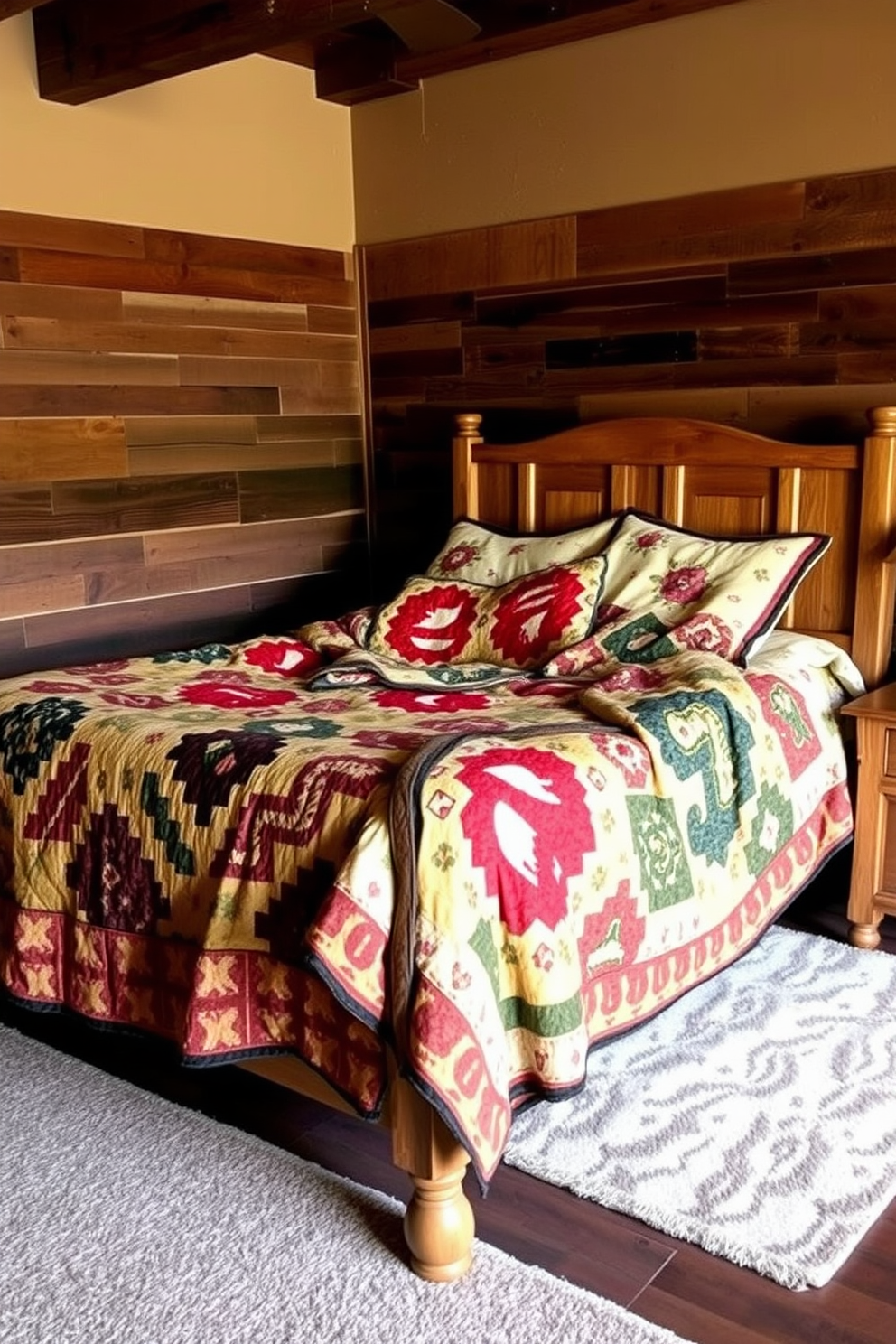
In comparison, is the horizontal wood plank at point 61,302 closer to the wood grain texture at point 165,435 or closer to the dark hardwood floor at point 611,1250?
the wood grain texture at point 165,435

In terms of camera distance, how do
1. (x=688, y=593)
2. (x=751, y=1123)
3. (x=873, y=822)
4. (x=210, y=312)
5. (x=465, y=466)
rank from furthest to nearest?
1. (x=465, y=466)
2. (x=210, y=312)
3. (x=688, y=593)
4. (x=873, y=822)
5. (x=751, y=1123)

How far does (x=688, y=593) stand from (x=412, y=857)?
1.59m

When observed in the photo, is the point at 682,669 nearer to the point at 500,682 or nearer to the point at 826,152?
the point at 500,682

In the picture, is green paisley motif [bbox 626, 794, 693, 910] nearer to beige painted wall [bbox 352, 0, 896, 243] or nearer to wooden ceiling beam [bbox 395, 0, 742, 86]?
beige painted wall [bbox 352, 0, 896, 243]

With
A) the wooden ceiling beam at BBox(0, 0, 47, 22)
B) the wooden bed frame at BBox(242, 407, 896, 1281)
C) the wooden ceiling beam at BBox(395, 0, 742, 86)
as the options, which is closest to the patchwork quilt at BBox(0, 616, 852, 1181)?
the wooden bed frame at BBox(242, 407, 896, 1281)

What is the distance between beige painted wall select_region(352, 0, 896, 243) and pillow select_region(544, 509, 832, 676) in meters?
1.02

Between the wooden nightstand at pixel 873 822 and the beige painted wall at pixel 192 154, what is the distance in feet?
7.95

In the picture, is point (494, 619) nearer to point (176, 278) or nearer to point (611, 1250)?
point (176, 278)

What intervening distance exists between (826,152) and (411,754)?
2.18 m

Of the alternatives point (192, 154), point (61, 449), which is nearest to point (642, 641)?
point (61, 449)

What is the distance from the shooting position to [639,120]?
370 centimetres

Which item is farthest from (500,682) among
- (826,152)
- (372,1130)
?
(826,152)

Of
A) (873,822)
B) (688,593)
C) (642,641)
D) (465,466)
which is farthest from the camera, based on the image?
(465,466)

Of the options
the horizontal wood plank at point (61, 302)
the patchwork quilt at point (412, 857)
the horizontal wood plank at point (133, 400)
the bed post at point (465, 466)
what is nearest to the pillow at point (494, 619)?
the patchwork quilt at point (412, 857)
